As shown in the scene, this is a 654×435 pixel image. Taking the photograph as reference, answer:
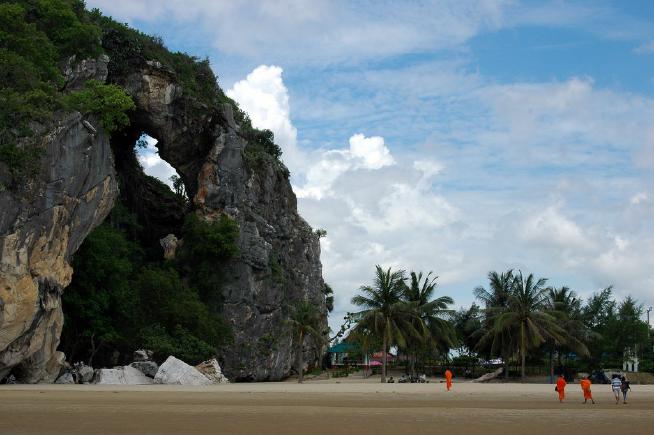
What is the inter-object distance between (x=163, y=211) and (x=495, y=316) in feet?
90.6

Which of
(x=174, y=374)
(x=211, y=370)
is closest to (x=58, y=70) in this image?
(x=174, y=374)

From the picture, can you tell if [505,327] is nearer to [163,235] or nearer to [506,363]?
[506,363]

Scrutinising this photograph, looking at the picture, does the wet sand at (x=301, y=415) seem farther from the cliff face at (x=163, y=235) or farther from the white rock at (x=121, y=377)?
the white rock at (x=121, y=377)

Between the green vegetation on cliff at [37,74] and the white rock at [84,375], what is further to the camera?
the white rock at [84,375]

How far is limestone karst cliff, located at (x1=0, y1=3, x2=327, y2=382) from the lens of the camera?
1265 inches

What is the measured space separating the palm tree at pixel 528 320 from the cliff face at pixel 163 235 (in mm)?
16893

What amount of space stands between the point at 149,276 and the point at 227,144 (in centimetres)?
1183

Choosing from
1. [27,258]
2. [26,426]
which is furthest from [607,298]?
[26,426]

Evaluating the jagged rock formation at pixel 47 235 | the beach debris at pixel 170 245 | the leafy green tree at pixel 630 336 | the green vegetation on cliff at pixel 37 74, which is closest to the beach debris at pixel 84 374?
the jagged rock formation at pixel 47 235

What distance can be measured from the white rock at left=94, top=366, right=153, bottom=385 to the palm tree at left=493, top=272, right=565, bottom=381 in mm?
25036

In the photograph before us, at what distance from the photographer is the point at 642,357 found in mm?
59781

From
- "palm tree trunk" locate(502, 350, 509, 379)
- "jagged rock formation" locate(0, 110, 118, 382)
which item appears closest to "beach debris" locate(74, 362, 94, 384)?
"jagged rock formation" locate(0, 110, 118, 382)

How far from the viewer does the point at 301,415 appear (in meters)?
19.2

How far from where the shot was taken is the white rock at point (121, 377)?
3644cm
